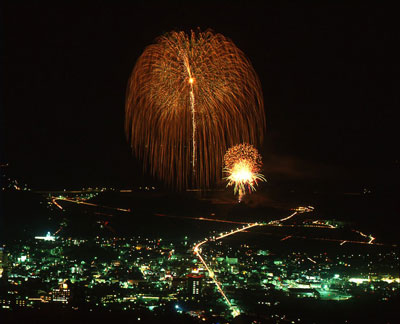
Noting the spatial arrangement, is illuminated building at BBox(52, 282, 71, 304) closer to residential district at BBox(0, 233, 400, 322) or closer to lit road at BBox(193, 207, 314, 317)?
residential district at BBox(0, 233, 400, 322)

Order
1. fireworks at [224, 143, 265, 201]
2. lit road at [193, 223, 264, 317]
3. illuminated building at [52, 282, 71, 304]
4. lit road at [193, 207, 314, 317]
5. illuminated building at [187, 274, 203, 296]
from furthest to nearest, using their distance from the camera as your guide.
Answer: fireworks at [224, 143, 265, 201]
illuminated building at [187, 274, 203, 296]
illuminated building at [52, 282, 71, 304]
lit road at [193, 207, 314, 317]
lit road at [193, 223, 264, 317]

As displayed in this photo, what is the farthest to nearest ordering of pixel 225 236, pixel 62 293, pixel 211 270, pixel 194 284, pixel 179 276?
pixel 225 236, pixel 211 270, pixel 179 276, pixel 194 284, pixel 62 293

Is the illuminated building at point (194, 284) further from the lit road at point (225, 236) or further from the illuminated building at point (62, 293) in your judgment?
the illuminated building at point (62, 293)

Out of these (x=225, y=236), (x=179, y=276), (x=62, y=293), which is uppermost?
(x=225, y=236)

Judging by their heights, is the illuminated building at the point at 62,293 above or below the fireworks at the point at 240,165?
below

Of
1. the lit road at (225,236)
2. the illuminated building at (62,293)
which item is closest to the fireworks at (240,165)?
the lit road at (225,236)

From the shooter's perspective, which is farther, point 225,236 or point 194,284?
point 225,236

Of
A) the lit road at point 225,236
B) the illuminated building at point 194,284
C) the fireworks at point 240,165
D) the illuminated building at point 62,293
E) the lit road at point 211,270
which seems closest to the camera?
the lit road at point 211,270

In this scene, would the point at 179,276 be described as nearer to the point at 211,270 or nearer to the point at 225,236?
the point at 211,270

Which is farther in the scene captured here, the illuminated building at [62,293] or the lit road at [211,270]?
the illuminated building at [62,293]

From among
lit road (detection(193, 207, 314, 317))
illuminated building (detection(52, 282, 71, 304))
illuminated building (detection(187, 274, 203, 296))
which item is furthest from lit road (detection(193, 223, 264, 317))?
illuminated building (detection(52, 282, 71, 304))

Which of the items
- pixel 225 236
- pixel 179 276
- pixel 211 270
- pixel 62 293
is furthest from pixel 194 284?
pixel 225 236

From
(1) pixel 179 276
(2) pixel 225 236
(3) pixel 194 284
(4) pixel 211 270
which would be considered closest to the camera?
(3) pixel 194 284
